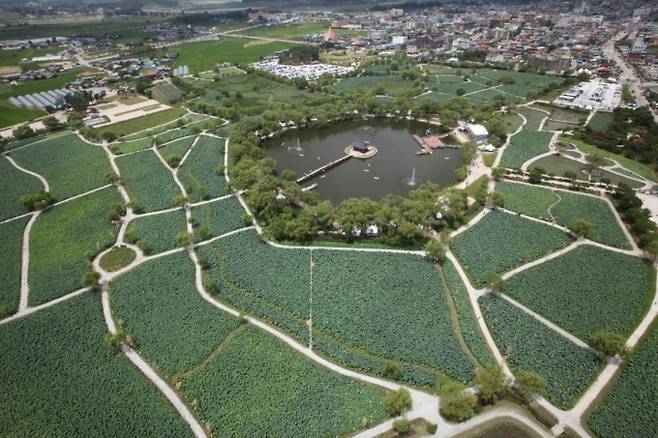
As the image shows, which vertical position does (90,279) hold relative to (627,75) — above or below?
below

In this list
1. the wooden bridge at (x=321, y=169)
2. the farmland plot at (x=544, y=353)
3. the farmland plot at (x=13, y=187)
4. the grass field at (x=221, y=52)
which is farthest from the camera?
the grass field at (x=221, y=52)

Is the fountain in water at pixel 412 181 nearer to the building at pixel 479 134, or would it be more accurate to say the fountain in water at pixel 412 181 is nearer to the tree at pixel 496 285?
the building at pixel 479 134

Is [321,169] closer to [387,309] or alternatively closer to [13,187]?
[387,309]

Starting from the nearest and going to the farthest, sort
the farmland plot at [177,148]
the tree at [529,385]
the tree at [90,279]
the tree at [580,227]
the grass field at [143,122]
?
the tree at [529,385], the tree at [90,279], the tree at [580,227], the farmland plot at [177,148], the grass field at [143,122]

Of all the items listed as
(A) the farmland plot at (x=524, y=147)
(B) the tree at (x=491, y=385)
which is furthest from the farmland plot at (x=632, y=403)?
(A) the farmland plot at (x=524, y=147)

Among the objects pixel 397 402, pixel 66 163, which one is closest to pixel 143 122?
pixel 66 163

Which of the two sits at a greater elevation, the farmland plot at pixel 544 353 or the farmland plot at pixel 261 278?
the farmland plot at pixel 544 353

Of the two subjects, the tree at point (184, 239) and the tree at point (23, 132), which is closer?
the tree at point (184, 239)
